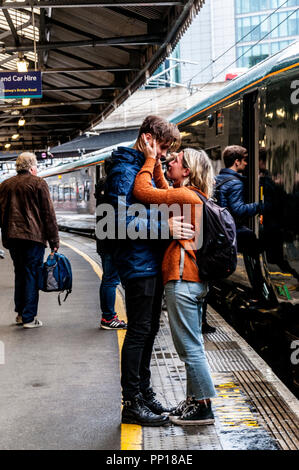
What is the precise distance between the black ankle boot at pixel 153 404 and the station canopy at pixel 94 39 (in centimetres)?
661

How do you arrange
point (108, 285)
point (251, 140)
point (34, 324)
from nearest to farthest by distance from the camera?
1. point (108, 285)
2. point (251, 140)
3. point (34, 324)

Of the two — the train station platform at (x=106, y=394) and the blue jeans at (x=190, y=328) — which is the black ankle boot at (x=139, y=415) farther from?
the blue jeans at (x=190, y=328)

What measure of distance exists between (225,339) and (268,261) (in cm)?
83

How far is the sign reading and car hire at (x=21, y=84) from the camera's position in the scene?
13.3 metres

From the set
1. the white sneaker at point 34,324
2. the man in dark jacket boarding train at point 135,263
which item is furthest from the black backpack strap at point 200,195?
the white sneaker at point 34,324

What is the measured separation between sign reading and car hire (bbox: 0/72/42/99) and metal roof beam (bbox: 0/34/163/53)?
0.52m

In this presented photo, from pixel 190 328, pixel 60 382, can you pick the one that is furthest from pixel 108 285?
pixel 190 328

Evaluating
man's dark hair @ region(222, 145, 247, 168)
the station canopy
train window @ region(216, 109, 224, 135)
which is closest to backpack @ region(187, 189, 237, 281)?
man's dark hair @ region(222, 145, 247, 168)

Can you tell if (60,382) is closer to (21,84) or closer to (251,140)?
(251,140)

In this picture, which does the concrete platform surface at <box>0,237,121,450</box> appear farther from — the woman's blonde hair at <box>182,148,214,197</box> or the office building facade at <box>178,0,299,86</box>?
the office building facade at <box>178,0,299,86</box>

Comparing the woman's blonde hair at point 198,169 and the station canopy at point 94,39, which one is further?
the station canopy at point 94,39

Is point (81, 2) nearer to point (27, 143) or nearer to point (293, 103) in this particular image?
point (293, 103)

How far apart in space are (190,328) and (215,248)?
0.50 meters

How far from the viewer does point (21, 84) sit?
43.8 feet
